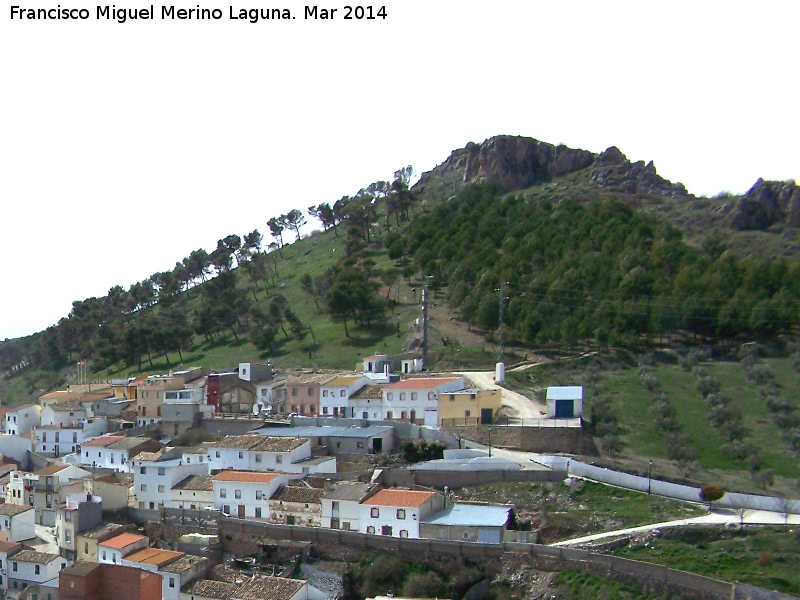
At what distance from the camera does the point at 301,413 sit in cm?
4494

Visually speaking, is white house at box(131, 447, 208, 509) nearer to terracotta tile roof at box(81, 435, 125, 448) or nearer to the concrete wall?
terracotta tile roof at box(81, 435, 125, 448)

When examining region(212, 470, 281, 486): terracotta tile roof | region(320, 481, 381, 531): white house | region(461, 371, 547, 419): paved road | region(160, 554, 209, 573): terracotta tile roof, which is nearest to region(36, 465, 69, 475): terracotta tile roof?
region(212, 470, 281, 486): terracotta tile roof

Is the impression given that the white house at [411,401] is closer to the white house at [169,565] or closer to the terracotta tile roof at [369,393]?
the terracotta tile roof at [369,393]

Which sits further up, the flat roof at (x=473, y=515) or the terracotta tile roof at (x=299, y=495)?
the terracotta tile roof at (x=299, y=495)

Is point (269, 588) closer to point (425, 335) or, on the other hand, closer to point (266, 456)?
point (266, 456)

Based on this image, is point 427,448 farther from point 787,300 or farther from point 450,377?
point 787,300

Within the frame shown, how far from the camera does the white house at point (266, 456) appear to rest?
35812mm

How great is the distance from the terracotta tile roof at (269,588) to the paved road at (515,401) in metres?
14.7

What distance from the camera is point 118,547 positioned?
3147cm

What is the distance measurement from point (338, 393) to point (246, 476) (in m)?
10.0

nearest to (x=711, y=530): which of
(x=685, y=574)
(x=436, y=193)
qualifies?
(x=685, y=574)

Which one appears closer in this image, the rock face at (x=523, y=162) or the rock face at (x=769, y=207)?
the rock face at (x=769, y=207)

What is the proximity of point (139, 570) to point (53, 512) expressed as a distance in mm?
8896

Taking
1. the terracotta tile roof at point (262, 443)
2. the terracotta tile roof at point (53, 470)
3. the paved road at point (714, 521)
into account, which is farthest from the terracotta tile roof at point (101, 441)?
the paved road at point (714, 521)
